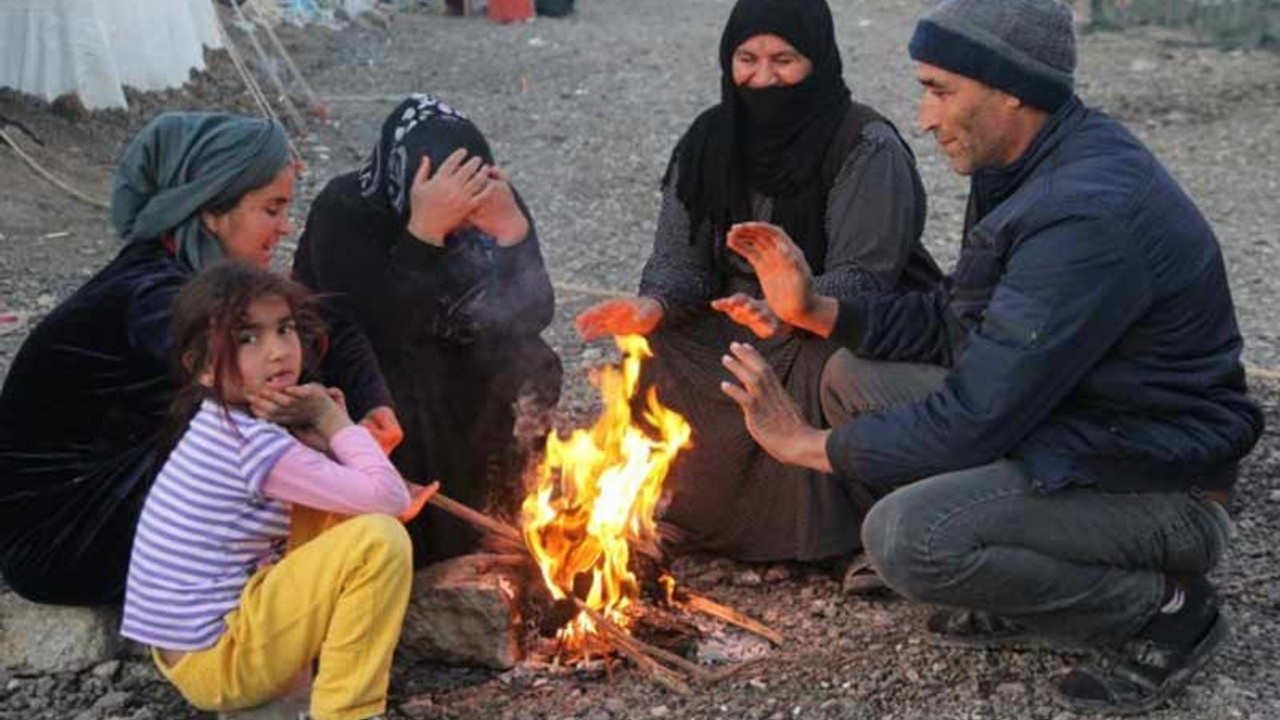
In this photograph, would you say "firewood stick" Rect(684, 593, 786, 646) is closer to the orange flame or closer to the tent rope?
the orange flame

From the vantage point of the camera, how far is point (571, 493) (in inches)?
166

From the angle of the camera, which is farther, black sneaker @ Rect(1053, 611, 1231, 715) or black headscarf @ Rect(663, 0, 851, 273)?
black headscarf @ Rect(663, 0, 851, 273)

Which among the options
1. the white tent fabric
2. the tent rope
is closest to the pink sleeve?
the tent rope

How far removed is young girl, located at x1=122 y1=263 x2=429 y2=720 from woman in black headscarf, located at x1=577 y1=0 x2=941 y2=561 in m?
1.24

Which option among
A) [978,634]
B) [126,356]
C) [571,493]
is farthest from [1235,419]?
[126,356]

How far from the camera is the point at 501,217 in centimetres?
442

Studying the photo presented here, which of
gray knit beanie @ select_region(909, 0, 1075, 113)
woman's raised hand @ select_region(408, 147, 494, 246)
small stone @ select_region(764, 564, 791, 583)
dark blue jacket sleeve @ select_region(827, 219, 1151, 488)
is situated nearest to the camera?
dark blue jacket sleeve @ select_region(827, 219, 1151, 488)

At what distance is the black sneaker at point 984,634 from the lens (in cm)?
383

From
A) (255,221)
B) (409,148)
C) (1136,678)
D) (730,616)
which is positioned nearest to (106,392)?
(255,221)

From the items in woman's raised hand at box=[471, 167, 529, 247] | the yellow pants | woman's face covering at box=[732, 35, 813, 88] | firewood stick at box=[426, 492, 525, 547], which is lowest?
firewood stick at box=[426, 492, 525, 547]

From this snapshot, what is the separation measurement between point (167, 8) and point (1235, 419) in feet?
28.0

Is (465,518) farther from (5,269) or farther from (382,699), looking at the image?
(5,269)

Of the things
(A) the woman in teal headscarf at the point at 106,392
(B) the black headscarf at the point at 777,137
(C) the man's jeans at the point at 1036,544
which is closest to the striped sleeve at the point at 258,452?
(A) the woman in teal headscarf at the point at 106,392

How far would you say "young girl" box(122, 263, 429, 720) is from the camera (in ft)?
10.7
